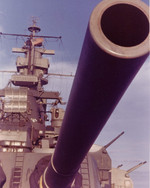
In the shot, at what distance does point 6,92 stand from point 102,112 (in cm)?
862

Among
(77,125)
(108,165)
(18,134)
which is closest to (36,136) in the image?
(18,134)

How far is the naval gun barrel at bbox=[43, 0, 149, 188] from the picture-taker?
144 cm

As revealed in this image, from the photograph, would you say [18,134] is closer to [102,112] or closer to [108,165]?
[108,165]

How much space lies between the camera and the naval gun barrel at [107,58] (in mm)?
1440

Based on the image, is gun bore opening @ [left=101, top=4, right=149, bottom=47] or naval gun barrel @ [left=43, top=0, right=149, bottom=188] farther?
gun bore opening @ [left=101, top=4, right=149, bottom=47]

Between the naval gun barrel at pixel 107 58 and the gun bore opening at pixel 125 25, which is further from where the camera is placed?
the gun bore opening at pixel 125 25

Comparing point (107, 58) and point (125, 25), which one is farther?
point (125, 25)

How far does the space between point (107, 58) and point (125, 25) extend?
26 cm

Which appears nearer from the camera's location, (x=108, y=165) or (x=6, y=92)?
(x=108, y=165)

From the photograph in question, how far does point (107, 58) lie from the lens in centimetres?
144

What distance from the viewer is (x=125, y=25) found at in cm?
160

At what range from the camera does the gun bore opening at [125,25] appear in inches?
61.0

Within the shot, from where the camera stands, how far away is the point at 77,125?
1938mm

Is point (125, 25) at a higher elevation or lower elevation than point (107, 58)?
higher
